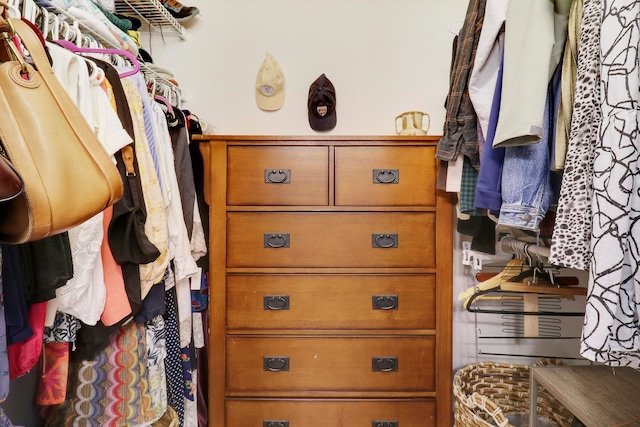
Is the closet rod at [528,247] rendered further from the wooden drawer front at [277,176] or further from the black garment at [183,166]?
the black garment at [183,166]

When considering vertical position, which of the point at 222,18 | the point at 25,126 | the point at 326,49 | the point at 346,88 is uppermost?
the point at 222,18

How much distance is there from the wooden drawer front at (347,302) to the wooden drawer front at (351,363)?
62 mm

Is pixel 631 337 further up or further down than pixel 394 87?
further down

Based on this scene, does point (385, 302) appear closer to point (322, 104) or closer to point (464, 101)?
point (464, 101)

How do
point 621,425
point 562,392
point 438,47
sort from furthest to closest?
point 438,47 → point 562,392 → point 621,425

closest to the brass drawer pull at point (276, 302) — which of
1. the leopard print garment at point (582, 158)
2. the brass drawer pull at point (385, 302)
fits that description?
the brass drawer pull at point (385, 302)

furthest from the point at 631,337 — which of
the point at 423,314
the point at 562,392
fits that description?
the point at 423,314

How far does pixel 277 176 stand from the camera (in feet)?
5.13

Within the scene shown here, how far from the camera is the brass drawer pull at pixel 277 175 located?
156cm

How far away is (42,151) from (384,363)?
54.3 inches

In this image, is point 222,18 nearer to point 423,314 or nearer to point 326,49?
point 326,49

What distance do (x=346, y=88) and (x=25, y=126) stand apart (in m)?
1.68

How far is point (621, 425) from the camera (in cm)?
82

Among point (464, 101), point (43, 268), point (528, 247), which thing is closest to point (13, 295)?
point (43, 268)
